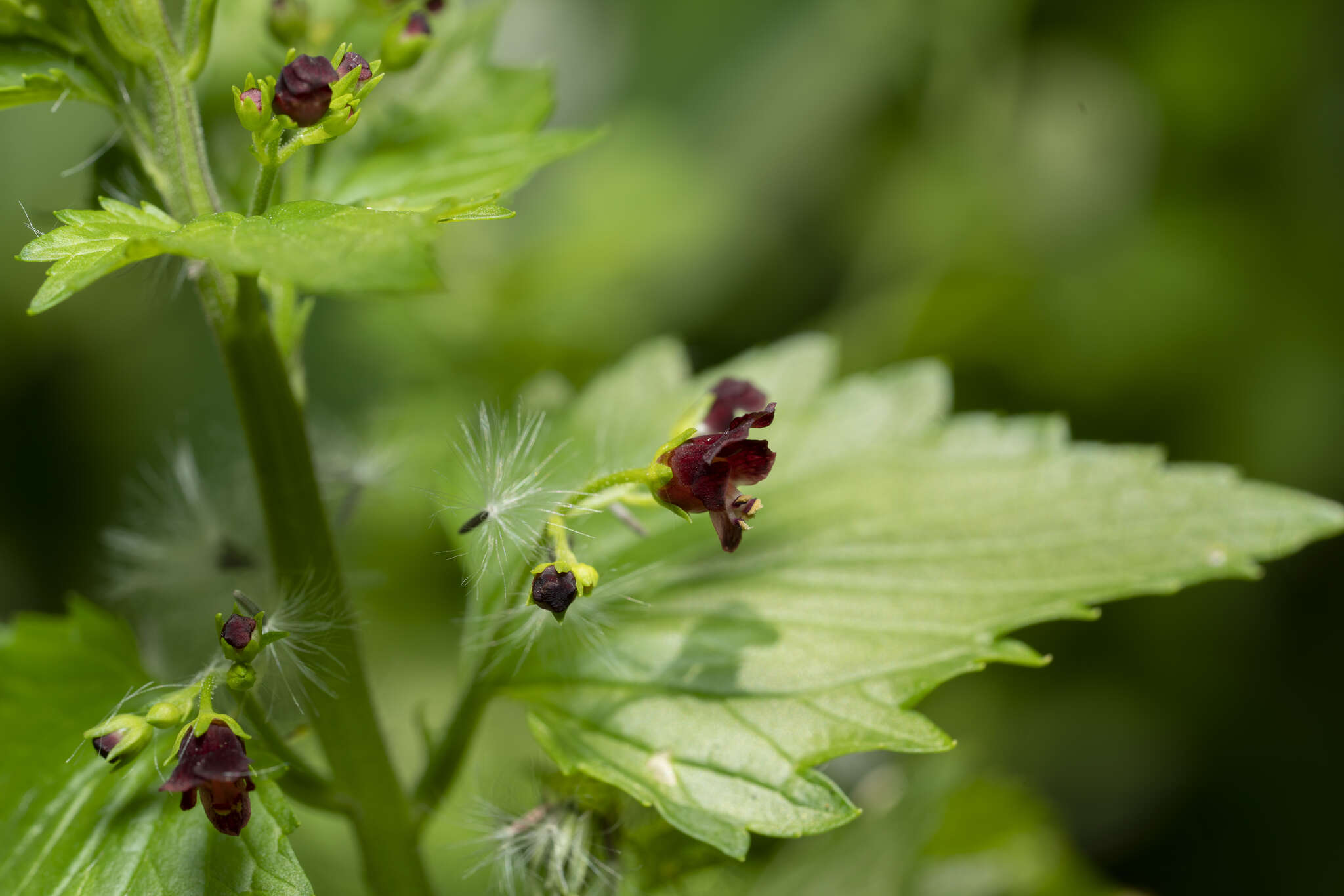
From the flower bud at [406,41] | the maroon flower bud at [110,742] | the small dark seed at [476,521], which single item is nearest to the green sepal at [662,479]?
the small dark seed at [476,521]

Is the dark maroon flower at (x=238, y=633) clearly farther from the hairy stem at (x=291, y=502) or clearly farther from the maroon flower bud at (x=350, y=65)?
the maroon flower bud at (x=350, y=65)

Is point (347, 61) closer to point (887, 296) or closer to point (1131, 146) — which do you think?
point (887, 296)

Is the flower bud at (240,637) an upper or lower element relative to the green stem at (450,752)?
upper

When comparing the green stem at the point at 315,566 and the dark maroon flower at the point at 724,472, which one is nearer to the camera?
the dark maroon flower at the point at 724,472

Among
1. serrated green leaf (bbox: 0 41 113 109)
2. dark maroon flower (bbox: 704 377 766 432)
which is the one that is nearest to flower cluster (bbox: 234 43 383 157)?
serrated green leaf (bbox: 0 41 113 109)

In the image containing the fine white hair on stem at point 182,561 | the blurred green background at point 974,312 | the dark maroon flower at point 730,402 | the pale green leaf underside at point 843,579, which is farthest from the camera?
the blurred green background at point 974,312

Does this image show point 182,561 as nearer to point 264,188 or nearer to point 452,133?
point 452,133

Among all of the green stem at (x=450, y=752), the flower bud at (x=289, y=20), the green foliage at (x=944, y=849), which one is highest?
the flower bud at (x=289, y=20)
